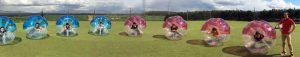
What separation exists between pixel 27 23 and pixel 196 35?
7868 mm

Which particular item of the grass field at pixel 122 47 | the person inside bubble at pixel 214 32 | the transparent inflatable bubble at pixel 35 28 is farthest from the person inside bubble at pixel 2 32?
the person inside bubble at pixel 214 32

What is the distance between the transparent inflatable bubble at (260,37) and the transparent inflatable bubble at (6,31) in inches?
382

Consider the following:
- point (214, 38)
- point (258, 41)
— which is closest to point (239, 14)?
point (214, 38)

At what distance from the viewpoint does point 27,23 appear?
898 inches

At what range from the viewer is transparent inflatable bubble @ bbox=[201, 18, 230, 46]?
2012 cm

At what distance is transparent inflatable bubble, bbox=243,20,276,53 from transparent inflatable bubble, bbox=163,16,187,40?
4.17 m

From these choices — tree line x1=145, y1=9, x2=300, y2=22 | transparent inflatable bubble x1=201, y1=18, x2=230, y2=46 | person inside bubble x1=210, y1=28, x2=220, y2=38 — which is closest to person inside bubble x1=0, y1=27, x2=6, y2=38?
transparent inflatable bubble x1=201, y1=18, x2=230, y2=46

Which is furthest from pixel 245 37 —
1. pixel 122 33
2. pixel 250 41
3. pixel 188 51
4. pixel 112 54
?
pixel 122 33

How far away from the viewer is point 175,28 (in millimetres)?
22328

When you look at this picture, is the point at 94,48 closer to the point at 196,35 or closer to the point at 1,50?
the point at 1,50

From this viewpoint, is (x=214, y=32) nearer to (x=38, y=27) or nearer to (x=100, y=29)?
(x=100, y=29)

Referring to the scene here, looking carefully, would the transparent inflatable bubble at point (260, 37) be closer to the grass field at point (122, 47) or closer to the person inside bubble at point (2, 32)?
the grass field at point (122, 47)

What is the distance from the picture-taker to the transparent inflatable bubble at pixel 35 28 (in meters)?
22.2

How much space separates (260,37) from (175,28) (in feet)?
16.7
